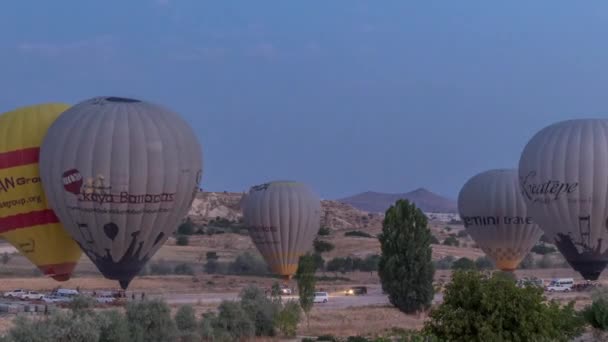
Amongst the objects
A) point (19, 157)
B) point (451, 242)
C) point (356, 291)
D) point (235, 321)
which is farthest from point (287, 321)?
point (451, 242)

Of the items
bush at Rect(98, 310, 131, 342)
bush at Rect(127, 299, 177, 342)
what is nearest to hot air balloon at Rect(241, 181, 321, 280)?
bush at Rect(127, 299, 177, 342)

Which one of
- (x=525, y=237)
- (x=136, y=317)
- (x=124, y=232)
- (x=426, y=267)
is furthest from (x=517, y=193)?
(x=136, y=317)

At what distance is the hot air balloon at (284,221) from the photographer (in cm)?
5841

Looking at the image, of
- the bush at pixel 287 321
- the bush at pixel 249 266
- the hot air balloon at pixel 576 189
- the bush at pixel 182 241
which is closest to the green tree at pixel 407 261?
the hot air balloon at pixel 576 189

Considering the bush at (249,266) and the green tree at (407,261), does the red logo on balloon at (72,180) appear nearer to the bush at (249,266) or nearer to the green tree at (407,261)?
the green tree at (407,261)

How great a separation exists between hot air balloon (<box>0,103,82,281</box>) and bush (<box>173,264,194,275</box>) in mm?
41655

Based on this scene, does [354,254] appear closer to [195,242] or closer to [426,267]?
[195,242]

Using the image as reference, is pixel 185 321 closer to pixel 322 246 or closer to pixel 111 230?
pixel 111 230

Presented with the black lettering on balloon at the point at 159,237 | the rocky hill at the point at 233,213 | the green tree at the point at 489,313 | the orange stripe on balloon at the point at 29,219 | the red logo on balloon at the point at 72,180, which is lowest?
the green tree at the point at 489,313

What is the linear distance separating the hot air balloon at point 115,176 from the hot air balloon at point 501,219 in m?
25.1

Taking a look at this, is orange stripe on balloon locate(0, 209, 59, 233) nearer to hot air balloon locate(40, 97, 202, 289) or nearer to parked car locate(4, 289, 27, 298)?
hot air balloon locate(40, 97, 202, 289)

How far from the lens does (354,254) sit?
95125 mm

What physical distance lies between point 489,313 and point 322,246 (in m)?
76.8

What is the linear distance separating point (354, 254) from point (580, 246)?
5358 centimetres
